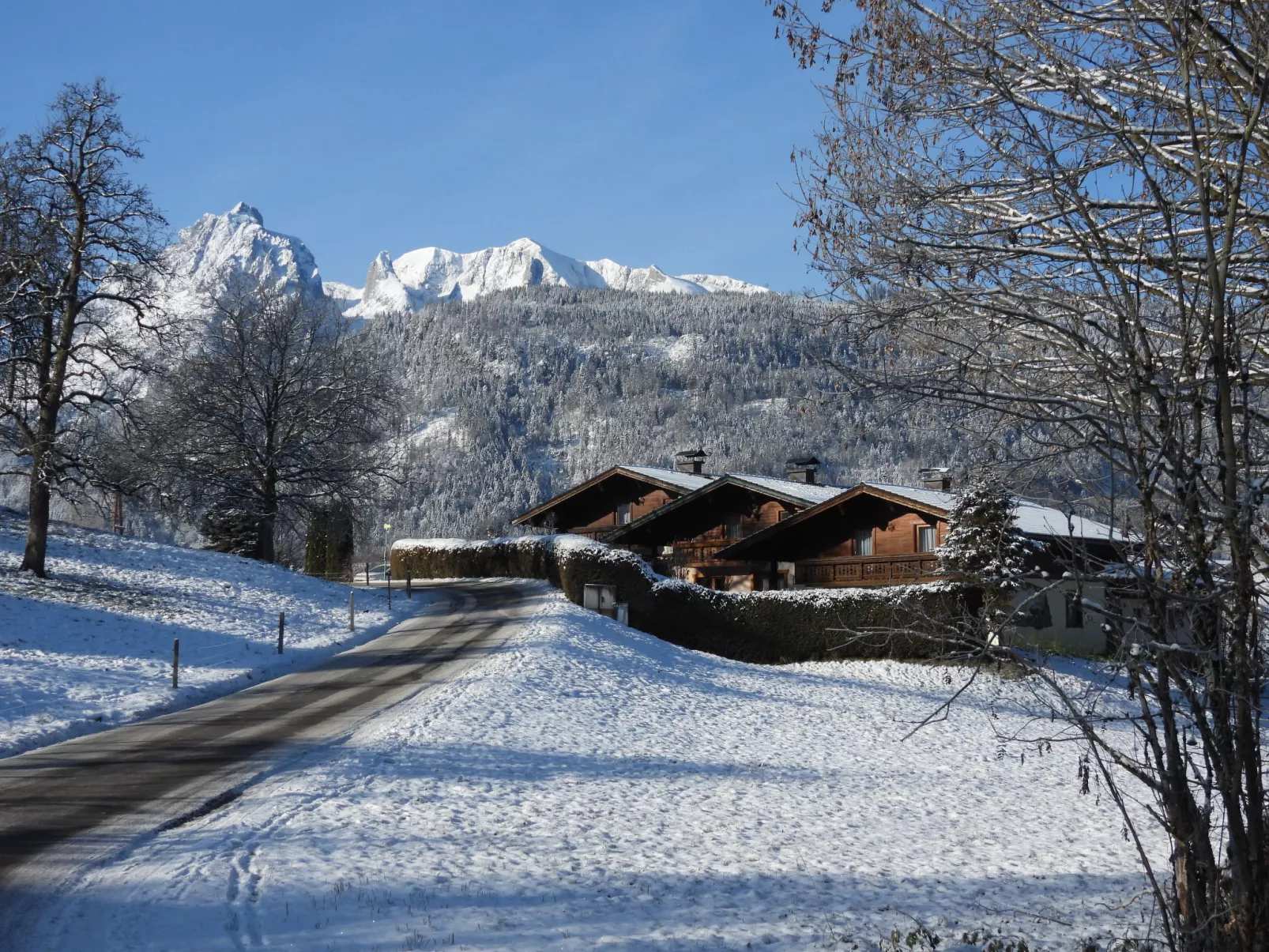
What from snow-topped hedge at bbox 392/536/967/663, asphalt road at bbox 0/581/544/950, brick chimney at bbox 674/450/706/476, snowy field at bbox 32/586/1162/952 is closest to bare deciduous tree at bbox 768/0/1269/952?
snowy field at bbox 32/586/1162/952

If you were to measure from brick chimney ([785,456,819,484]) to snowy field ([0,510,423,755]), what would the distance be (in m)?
24.0

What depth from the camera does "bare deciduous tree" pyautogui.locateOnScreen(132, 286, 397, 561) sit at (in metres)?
39.9

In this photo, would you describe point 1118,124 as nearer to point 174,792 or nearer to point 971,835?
point 971,835

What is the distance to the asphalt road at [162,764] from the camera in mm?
9422

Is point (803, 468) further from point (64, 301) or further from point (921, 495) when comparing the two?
point (64, 301)

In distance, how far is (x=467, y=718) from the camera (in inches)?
703

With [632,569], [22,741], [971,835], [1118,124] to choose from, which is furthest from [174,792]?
[632,569]

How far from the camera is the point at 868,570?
3962 centimetres

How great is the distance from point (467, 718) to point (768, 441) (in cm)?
17990

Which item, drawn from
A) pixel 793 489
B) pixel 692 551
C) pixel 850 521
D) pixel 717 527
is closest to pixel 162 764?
pixel 850 521

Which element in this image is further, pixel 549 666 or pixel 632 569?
pixel 632 569

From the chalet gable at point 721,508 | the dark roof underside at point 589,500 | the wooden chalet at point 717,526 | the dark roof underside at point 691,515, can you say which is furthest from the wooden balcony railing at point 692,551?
the dark roof underside at point 589,500

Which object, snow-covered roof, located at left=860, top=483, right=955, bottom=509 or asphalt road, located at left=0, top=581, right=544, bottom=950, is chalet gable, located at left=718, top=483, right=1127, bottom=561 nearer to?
snow-covered roof, located at left=860, top=483, right=955, bottom=509

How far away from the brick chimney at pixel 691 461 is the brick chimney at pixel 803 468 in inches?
218
